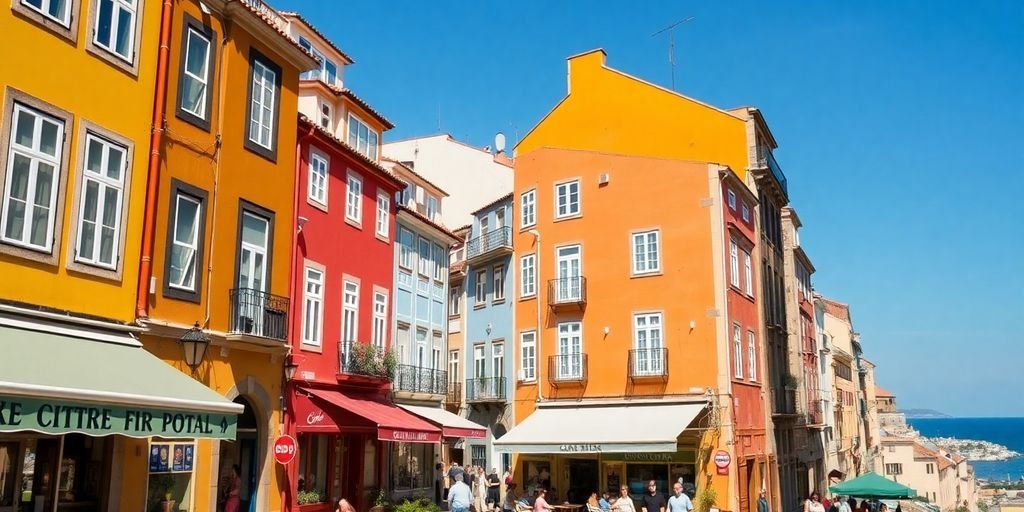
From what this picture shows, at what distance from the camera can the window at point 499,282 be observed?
35034 millimetres

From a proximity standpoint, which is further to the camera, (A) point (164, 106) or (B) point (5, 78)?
(A) point (164, 106)

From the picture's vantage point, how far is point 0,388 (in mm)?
9969

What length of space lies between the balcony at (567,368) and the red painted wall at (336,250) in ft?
27.3

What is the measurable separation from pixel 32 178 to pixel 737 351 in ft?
76.2

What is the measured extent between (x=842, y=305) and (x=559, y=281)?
42750 millimetres

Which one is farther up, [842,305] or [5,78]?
[842,305]

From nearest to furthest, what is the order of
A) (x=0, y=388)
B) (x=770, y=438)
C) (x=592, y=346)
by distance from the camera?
1. (x=0, y=388)
2. (x=592, y=346)
3. (x=770, y=438)

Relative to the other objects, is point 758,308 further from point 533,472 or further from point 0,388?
point 0,388

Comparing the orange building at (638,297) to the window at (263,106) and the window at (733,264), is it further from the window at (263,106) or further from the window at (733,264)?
the window at (263,106)

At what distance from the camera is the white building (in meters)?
43.5

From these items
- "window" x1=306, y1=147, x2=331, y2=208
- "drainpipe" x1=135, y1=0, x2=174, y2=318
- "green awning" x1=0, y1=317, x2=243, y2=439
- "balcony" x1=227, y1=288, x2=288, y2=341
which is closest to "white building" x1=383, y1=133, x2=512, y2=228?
"window" x1=306, y1=147, x2=331, y2=208

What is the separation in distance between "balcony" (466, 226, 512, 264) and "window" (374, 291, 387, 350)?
10182 mm

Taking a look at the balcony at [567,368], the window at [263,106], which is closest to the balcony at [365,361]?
the window at [263,106]

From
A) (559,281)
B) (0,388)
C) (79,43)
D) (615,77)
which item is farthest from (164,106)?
(615,77)
